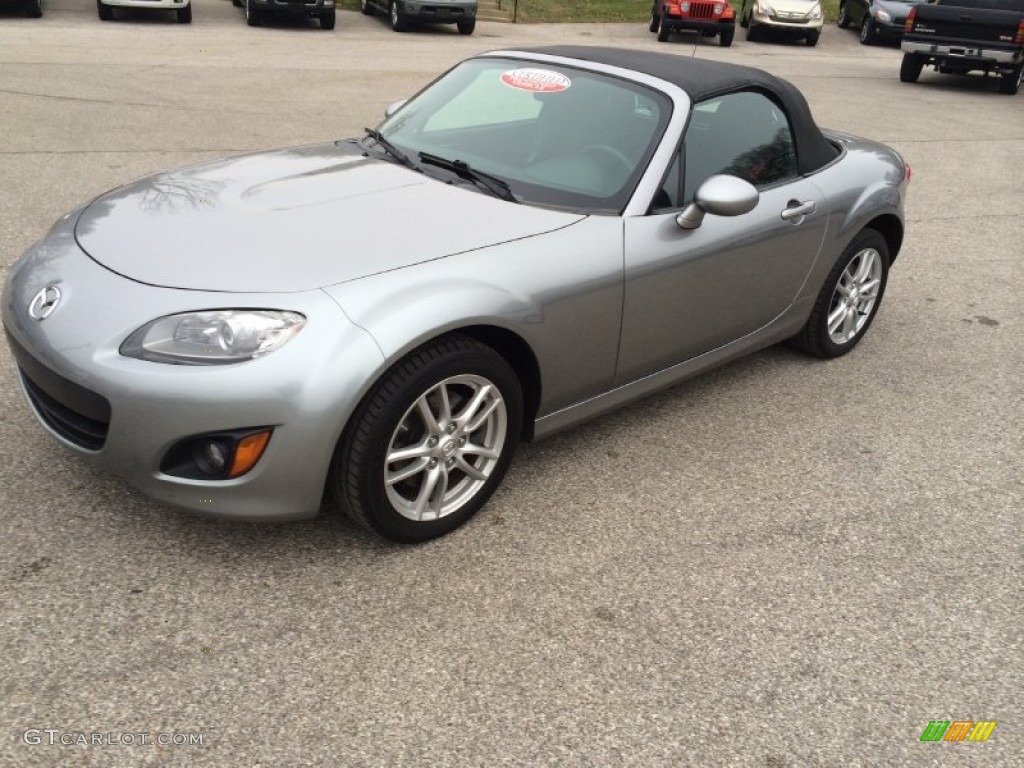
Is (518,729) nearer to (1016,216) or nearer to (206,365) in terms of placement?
(206,365)

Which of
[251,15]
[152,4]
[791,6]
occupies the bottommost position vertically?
[251,15]

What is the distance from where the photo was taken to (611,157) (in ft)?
11.6

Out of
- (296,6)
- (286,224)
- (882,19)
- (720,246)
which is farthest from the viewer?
(882,19)

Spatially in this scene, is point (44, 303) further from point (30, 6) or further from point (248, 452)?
point (30, 6)

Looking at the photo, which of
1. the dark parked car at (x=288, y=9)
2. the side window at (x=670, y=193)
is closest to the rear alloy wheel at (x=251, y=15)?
the dark parked car at (x=288, y=9)

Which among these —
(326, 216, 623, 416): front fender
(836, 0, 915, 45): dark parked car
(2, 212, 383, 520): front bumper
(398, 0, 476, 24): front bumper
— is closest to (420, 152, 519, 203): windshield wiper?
(326, 216, 623, 416): front fender

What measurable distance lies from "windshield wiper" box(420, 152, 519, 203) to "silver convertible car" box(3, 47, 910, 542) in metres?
0.01

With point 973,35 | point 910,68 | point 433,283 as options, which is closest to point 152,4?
point 910,68

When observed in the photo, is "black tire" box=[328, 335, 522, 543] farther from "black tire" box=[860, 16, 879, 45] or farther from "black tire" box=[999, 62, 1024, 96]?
"black tire" box=[860, 16, 879, 45]

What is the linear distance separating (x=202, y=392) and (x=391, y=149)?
5.58 feet

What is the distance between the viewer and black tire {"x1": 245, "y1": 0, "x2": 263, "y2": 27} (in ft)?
51.5

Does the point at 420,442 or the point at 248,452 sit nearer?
the point at 248,452

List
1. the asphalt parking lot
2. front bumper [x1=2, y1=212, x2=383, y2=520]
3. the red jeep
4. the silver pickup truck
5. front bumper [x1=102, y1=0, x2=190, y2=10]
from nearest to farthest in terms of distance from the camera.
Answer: the asphalt parking lot, front bumper [x1=2, y1=212, x2=383, y2=520], the silver pickup truck, front bumper [x1=102, y1=0, x2=190, y2=10], the red jeep

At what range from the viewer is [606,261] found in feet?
10.7
